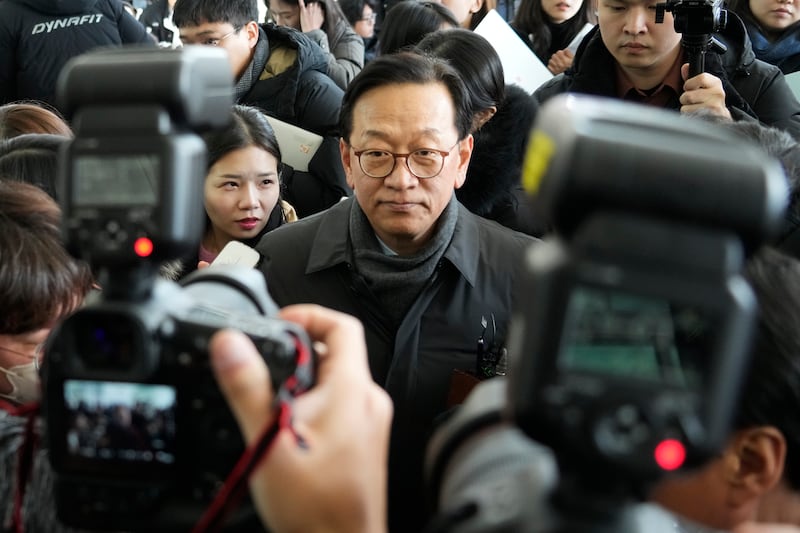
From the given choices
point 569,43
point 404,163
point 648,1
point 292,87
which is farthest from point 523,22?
point 404,163

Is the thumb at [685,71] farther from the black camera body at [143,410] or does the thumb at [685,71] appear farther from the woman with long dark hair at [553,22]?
the black camera body at [143,410]

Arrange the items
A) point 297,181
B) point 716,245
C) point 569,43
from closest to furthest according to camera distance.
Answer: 1. point 716,245
2. point 297,181
3. point 569,43

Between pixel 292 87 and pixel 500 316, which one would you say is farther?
pixel 292 87

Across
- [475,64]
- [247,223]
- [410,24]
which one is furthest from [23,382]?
[410,24]

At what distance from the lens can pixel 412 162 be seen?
5.79 feet

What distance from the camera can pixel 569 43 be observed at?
3.48 metres

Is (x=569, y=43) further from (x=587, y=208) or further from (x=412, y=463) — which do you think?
(x=587, y=208)

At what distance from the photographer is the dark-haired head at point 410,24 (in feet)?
9.71

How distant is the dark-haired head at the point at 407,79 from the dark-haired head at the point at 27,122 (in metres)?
0.64

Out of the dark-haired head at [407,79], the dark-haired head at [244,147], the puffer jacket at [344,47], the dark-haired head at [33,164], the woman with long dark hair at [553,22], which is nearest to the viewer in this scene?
the dark-haired head at [33,164]

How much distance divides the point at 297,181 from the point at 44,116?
817 millimetres

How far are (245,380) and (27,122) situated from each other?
1605mm

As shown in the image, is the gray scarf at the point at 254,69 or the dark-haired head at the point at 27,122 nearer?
the dark-haired head at the point at 27,122

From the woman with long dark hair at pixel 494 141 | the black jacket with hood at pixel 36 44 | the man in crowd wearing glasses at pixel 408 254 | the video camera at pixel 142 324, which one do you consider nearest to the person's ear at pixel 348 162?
the man in crowd wearing glasses at pixel 408 254
